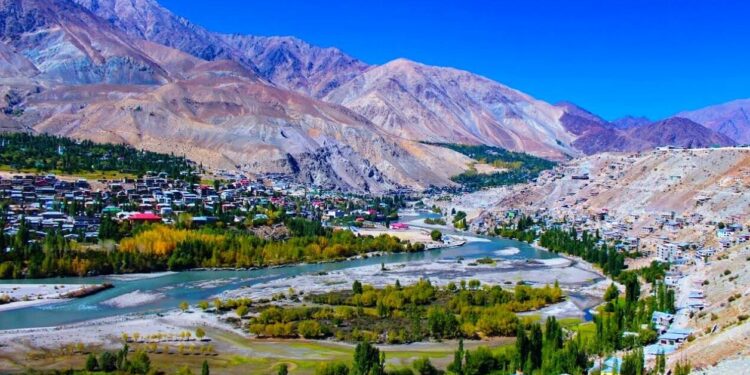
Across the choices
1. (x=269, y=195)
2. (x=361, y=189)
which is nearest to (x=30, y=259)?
(x=269, y=195)

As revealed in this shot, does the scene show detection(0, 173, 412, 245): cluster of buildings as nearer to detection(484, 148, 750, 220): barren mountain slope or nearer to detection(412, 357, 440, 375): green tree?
detection(484, 148, 750, 220): barren mountain slope

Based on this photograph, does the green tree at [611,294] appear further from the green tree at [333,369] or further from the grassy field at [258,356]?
the green tree at [333,369]

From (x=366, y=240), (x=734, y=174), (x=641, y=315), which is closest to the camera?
(x=641, y=315)

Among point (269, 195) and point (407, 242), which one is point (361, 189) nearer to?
point (269, 195)

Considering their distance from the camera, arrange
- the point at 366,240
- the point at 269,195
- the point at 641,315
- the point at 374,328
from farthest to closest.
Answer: the point at 269,195 → the point at 366,240 → the point at 374,328 → the point at 641,315

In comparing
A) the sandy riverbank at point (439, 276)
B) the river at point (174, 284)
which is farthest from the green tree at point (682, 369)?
the river at point (174, 284)

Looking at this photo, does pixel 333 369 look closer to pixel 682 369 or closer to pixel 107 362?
pixel 107 362
